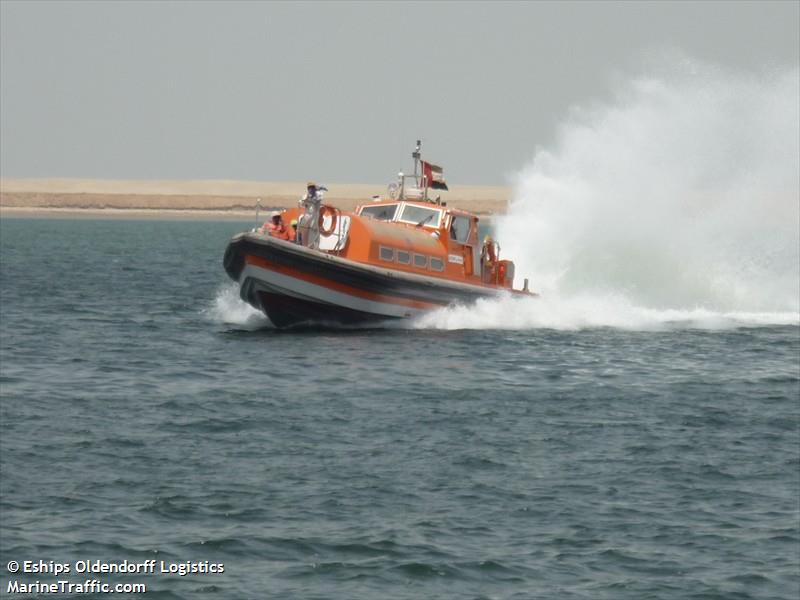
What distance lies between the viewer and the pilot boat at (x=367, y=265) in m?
29.0

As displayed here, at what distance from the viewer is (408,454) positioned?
59.2 ft

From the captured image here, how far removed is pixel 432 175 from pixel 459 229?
1.85 m

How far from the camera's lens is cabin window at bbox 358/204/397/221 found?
32.5m

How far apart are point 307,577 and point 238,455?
4518 millimetres

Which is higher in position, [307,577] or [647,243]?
[647,243]

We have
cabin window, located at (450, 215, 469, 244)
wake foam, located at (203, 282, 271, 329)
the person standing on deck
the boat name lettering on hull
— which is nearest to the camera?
the person standing on deck

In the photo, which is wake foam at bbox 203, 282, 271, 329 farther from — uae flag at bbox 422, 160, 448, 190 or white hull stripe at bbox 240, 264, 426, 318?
uae flag at bbox 422, 160, 448, 190

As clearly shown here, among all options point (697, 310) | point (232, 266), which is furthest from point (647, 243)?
point (232, 266)

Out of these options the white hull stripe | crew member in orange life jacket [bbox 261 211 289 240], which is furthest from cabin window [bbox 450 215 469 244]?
crew member in orange life jacket [bbox 261 211 289 240]

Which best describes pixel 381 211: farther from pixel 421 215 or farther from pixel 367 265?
pixel 367 265

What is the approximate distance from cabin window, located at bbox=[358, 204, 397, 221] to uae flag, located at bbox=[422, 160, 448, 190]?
51.4 inches

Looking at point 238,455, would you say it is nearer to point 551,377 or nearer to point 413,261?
point 551,377

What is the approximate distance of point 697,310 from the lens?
37.5m

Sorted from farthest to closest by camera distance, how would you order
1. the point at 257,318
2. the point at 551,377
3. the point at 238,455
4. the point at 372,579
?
the point at 257,318, the point at 551,377, the point at 238,455, the point at 372,579
